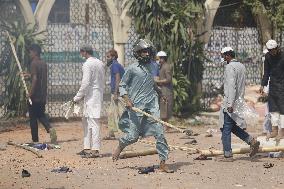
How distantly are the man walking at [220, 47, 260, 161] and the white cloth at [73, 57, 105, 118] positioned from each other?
2.00m

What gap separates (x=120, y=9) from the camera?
16906 millimetres

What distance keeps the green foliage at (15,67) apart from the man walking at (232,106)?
6.79 m

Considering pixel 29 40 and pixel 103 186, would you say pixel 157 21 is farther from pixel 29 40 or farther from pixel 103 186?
pixel 103 186

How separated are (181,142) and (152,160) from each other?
2.40 meters

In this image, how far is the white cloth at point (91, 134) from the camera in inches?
407

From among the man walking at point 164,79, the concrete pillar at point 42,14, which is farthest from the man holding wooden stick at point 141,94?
the concrete pillar at point 42,14

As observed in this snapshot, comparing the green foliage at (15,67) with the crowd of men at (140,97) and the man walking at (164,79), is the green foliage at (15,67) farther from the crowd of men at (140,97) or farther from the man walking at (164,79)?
the man walking at (164,79)

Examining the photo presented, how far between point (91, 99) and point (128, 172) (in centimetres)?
193

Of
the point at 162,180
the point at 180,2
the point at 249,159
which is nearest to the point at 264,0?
the point at 180,2

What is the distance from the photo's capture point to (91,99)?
1036 cm

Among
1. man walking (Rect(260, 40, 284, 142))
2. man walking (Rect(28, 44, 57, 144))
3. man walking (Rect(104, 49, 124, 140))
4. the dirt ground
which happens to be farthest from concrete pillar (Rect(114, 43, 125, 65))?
man walking (Rect(260, 40, 284, 142))

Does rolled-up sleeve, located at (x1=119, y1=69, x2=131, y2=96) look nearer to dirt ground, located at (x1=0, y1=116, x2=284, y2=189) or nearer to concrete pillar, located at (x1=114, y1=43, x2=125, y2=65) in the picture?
dirt ground, located at (x1=0, y1=116, x2=284, y2=189)

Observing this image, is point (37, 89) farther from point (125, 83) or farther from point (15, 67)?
point (15, 67)

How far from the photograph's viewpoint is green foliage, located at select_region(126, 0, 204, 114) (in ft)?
51.8
